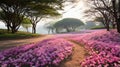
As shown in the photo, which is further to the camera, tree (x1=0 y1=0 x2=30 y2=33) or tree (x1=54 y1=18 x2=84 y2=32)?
tree (x1=54 y1=18 x2=84 y2=32)

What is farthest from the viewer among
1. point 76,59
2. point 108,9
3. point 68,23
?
point 68,23

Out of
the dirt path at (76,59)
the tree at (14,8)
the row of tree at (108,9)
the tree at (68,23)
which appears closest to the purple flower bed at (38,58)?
the dirt path at (76,59)

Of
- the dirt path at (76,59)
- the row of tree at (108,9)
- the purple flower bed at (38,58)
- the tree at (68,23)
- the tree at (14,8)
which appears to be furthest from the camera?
the tree at (68,23)

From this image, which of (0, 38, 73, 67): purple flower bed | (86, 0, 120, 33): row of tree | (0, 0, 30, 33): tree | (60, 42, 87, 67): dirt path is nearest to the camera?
(60, 42, 87, 67): dirt path

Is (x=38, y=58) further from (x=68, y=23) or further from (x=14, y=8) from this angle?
(x=68, y=23)

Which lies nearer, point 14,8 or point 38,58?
point 38,58

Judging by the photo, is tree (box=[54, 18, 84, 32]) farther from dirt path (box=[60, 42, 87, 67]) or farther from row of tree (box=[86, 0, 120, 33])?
dirt path (box=[60, 42, 87, 67])

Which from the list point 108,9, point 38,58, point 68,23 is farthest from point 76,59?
point 68,23

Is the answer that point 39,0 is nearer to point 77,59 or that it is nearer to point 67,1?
point 67,1

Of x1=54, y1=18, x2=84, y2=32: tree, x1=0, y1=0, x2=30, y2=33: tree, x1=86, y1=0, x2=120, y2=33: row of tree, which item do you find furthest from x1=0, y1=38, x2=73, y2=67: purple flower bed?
x1=54, y1=18, x2=84, y2=32: tree

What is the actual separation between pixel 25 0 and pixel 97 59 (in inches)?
1086

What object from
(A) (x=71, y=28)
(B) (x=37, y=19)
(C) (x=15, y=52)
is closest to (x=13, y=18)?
(B) (x=37, y=19)

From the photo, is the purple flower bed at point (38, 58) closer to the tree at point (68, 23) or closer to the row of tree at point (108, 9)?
the row of tree at point (108, 9)

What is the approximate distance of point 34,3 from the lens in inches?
1710
